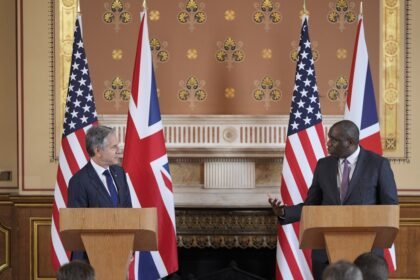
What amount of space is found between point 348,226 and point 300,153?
7.97 ft

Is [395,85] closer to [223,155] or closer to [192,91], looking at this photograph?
[223,155]

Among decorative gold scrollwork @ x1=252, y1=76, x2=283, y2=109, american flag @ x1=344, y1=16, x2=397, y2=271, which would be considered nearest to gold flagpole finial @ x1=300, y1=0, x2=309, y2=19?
american flag @ x1=344, y1=16, x2=397, y2=271

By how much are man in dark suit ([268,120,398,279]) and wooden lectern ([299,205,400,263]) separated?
0.68 meters

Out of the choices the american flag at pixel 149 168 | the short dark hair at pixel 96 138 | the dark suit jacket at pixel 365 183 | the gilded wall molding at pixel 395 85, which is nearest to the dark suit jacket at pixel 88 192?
the short dark hair at pixel 96 138

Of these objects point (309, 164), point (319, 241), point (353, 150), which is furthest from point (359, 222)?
point (309, 164)

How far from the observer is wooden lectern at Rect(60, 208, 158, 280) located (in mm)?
4816

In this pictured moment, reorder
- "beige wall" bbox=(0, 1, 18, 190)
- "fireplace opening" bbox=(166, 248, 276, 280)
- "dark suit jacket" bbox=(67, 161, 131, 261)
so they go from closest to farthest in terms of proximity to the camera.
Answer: "dark suit jacket" bbox=(67, 161, 131, 261)
"fireplace opening" bbox=(166, 248, 276, 280)
"beige wall" bbox=(0, 1, 18, 190)

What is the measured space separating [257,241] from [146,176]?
114 centimetres

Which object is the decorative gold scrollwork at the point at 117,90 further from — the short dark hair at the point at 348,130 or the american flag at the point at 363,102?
the short dark hair at the point at 348,130

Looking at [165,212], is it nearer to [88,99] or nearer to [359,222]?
[88,99]

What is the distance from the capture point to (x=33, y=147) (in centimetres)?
798

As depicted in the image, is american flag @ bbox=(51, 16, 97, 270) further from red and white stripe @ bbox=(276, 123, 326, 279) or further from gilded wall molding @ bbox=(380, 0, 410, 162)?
gilded wall molding @ bbox=(380, 0, 410, 162)

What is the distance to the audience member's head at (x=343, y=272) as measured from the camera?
142 inches

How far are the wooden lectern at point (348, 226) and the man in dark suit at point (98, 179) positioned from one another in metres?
1.13
